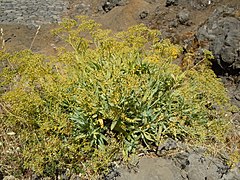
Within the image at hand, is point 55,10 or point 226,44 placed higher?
point 226,44

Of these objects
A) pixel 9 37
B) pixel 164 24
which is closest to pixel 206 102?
pixel 164 24

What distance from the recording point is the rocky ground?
3.68 m

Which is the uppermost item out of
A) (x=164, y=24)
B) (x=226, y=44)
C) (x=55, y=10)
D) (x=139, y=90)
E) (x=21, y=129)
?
(x=139, y=90)

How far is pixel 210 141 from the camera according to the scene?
4059 mm

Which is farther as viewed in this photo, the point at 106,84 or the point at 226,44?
the point at 226,44

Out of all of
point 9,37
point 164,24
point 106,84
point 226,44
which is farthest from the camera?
point 9,37

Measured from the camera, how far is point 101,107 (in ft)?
11.5

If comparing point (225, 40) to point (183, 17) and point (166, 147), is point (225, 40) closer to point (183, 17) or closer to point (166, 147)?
point (183, 17)

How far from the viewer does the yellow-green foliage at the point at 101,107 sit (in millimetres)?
3486

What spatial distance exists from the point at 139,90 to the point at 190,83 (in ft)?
3.64

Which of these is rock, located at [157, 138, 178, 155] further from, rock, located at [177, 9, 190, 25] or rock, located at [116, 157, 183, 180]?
rock, located at [177, 9, 190, 25]

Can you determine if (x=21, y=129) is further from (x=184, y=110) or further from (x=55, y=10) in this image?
(x=55, y=10)

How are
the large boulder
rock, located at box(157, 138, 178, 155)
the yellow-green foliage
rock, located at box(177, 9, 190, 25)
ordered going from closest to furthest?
the yellow-green foliage, rock, located at box(157, 138, 178, 155), the large boulder, rock, located at box(177, 9, 190, 25)

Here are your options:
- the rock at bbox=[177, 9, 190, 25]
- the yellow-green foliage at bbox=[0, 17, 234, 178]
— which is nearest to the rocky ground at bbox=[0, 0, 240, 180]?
the rock at bbox=[177, 9, 190, 25]
